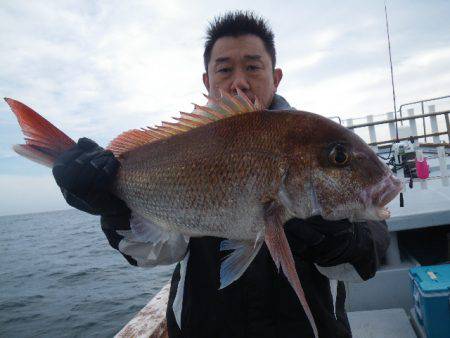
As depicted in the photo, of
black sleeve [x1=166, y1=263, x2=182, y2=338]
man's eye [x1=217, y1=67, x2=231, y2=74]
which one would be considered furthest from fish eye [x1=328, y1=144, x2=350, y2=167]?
black sleeve [x1=166, y1=263, x2=182, y2=338]

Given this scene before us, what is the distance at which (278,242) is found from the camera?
161cm

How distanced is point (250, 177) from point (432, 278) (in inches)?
122

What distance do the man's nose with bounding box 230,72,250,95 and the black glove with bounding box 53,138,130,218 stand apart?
1101mm

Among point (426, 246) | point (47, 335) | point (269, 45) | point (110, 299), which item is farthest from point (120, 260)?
point (269, 45)

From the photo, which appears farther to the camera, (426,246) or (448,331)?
(426,246)

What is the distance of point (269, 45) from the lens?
3.15 meters

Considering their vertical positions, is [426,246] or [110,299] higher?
[426,246]

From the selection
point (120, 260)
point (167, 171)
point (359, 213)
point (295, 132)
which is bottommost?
point (120, 260)

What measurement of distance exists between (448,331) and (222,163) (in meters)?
3.33

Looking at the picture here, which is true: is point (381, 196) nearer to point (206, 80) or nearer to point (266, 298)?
point (266, 298)

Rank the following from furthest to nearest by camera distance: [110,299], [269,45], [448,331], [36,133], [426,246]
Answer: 1. [110,299]
2. [426,246]
3. [448,331]
4. [269,45]
5. [36,133]

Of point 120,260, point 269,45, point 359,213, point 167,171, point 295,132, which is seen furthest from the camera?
point 120,260

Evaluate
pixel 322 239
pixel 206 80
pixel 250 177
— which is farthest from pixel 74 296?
pixel 250 177

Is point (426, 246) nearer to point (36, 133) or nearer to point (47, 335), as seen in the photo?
point (36, 133)
